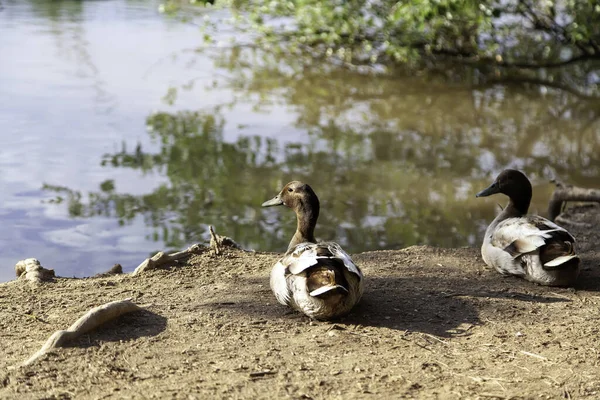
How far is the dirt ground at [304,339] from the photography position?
428cm

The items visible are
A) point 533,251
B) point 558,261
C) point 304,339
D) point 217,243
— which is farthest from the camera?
point 217,243

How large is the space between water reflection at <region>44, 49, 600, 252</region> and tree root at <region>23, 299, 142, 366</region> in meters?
3.06

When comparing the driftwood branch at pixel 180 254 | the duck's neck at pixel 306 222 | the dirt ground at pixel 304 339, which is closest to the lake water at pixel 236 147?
the driftwood branch at pixel 180 254

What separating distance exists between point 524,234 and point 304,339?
228cm

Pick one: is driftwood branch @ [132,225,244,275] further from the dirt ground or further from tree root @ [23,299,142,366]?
tree root @ [23,299,142,366]

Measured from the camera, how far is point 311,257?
514 centimetres

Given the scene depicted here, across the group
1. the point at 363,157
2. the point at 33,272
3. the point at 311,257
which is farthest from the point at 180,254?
the point at 363,157

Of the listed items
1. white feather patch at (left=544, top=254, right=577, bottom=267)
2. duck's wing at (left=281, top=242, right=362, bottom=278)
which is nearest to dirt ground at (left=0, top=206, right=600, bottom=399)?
white feather patch at (left=544, top=254, right=577, bottom=267)

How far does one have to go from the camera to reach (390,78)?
53.5 ft

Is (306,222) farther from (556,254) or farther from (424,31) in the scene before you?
(424,31)

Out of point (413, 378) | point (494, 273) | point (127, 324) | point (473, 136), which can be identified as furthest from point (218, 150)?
point (413, 378)

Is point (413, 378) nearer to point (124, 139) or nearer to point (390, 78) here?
point (124, 139)

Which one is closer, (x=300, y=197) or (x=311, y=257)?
(x=311, y=257)

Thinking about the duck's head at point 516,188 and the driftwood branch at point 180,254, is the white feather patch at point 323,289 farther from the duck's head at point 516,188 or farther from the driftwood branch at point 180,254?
the duck's head at point 516,188
